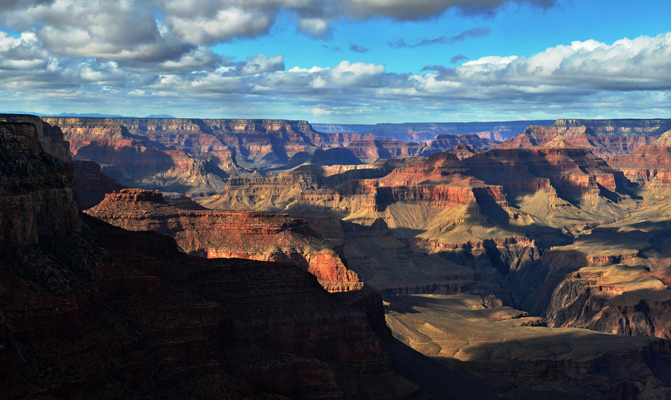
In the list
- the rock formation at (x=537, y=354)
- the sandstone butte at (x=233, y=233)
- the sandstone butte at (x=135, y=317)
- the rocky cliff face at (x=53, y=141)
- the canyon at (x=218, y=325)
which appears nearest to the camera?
the sandstone butte at (x=135, y=317)

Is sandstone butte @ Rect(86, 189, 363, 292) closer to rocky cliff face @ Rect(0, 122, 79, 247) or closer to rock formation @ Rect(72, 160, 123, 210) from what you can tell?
rock formation @ Rect(72, 160, 123, 210)

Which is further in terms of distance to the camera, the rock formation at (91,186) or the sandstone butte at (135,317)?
the rock formation at (91,186)

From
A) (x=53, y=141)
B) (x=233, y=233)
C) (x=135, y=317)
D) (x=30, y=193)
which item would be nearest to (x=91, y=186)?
(x=53, y=141)

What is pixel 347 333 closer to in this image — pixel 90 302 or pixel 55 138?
pixel 90 302

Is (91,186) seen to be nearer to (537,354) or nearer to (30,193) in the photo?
(537,354)

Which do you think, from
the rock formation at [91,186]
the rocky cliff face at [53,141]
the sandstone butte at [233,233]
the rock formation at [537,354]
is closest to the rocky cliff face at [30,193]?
the rock formation at [537,354]

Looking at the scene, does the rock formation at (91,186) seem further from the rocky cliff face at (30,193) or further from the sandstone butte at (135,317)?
the rocky cliff face at (30,193)
